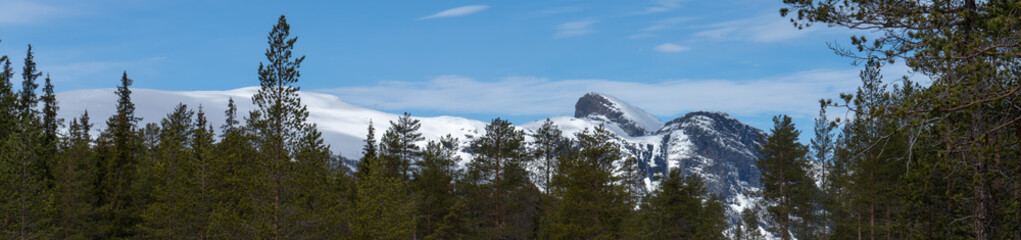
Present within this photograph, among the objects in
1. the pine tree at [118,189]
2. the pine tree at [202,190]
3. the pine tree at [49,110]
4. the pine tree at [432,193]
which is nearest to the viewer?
the pine tree at [202,190]

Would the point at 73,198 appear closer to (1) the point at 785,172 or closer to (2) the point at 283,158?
(2) the point at 283,158

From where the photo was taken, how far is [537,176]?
172 ft

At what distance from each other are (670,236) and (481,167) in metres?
12.7

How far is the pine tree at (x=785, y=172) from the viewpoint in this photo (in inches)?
1807

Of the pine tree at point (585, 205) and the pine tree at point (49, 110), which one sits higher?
the pine tree at point (49, 110)

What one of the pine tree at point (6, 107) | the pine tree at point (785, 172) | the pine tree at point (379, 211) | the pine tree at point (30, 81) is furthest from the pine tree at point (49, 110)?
the pine tree at point (785, 172)

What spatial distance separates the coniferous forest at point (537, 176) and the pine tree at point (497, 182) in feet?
0.36

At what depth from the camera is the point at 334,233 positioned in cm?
3034

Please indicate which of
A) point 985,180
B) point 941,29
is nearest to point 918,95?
point 941,29

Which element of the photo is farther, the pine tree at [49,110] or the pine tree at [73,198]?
the pine tree at [49,110]

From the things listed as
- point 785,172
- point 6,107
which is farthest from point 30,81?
point 785,172

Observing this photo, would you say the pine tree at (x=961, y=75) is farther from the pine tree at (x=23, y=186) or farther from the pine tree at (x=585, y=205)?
the pine tree at (x=23, y=186)

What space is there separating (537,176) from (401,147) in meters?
10.7

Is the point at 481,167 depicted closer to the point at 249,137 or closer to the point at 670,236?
the point at 670,236
